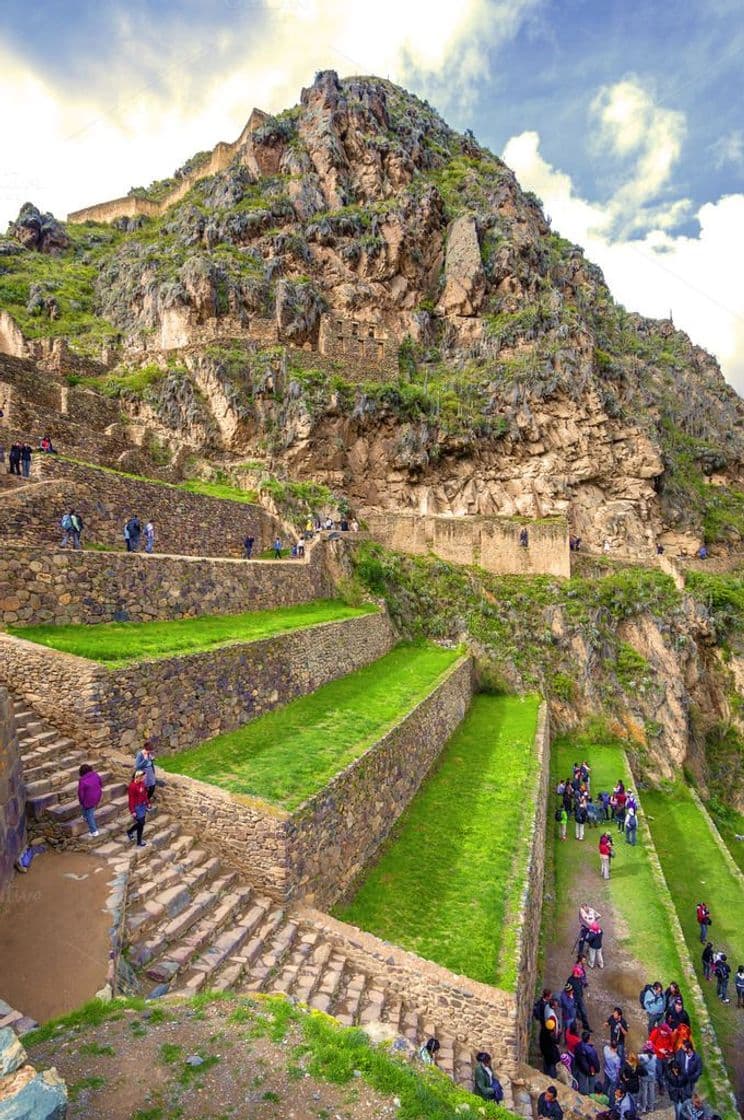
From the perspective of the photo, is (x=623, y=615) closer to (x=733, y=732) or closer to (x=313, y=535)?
(x=733, y=732)

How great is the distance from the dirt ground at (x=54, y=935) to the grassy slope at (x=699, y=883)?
11.6 meters

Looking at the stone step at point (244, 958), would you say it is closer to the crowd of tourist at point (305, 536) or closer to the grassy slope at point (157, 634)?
the grassy slope at point (157, 634)

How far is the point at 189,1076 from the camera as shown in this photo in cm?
475

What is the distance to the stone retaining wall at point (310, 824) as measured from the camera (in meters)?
8.55

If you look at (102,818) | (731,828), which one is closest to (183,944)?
(102,818)

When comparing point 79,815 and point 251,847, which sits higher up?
point 79,815

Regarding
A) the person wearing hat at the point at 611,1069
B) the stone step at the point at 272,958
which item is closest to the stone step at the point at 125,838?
the stone step at the point at 272,958

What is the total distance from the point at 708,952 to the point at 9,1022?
13.7 metres

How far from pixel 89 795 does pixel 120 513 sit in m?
9.74

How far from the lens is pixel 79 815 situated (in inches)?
312

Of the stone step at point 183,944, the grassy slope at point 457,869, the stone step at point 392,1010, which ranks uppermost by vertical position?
the stone step at point 183,944

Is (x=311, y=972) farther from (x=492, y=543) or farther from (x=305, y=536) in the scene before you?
(x=492, y=543)

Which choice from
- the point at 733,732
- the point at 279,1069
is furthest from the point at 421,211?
the point at 279,1069

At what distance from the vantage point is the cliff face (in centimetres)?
3478
